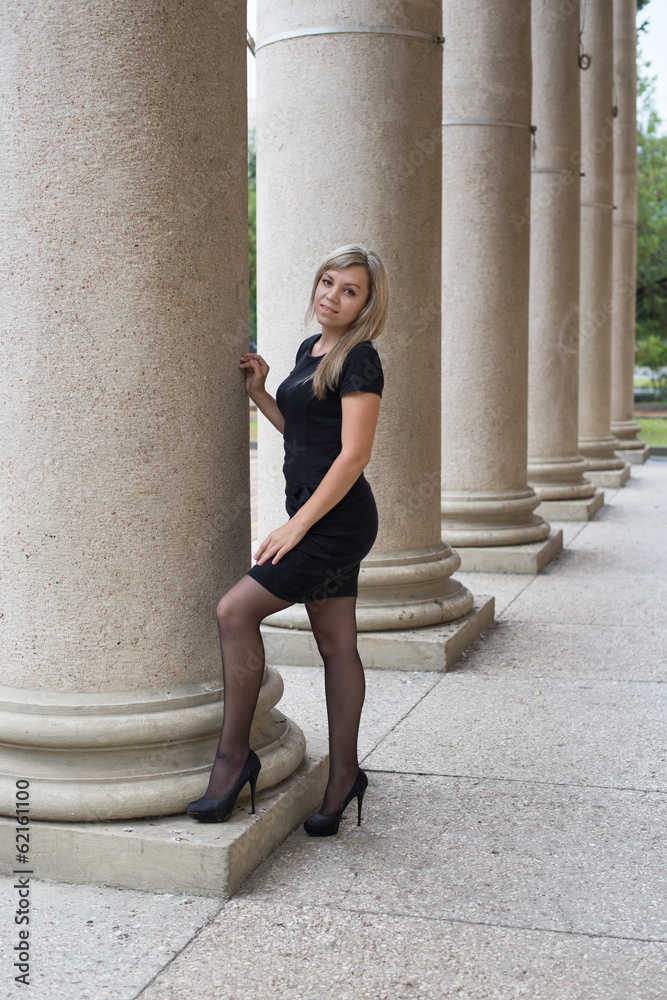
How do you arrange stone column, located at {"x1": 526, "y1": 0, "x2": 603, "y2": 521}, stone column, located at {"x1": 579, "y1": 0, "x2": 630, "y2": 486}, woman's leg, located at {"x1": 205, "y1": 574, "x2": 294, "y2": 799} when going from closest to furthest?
woman's leg, located at {"x1": 205, "y1": 574, "x2": 294, "y2": 799} < stone column, located at {"x1": 526, "y1": 0, "x2": 603, "y2": 521} < stone column, located at {"x1": 579, "y1": 0, "x2": 630, "y2": 486}

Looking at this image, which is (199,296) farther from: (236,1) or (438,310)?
(438,310)

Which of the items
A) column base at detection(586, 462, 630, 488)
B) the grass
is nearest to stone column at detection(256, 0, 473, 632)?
column base at detection(586, 462, 630, 488)

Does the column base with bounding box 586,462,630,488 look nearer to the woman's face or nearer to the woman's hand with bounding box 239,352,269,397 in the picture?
the woman's hand with bounding box 239,352,269,397

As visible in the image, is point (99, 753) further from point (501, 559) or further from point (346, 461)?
point (501, 559)

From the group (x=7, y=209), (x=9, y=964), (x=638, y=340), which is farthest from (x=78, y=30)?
(x=638, y=340)

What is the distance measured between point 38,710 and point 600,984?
343cm

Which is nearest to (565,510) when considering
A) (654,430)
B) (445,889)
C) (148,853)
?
(445,889)

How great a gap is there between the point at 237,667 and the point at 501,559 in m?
11.1

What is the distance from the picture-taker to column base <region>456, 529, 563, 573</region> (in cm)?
1741

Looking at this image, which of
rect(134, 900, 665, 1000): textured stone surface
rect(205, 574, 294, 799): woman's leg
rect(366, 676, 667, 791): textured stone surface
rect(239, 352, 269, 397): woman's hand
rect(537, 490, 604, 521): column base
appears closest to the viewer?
rect(134, 900, 665, 1000): textured stone surface

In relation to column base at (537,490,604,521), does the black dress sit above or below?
above

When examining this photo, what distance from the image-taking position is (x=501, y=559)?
57.7ft

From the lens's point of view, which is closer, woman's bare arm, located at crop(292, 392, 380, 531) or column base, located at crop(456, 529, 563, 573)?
woman's bare arm, located at crop(292, 392, 380, 531)

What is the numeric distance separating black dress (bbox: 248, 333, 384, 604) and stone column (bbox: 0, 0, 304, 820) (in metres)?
0.54
